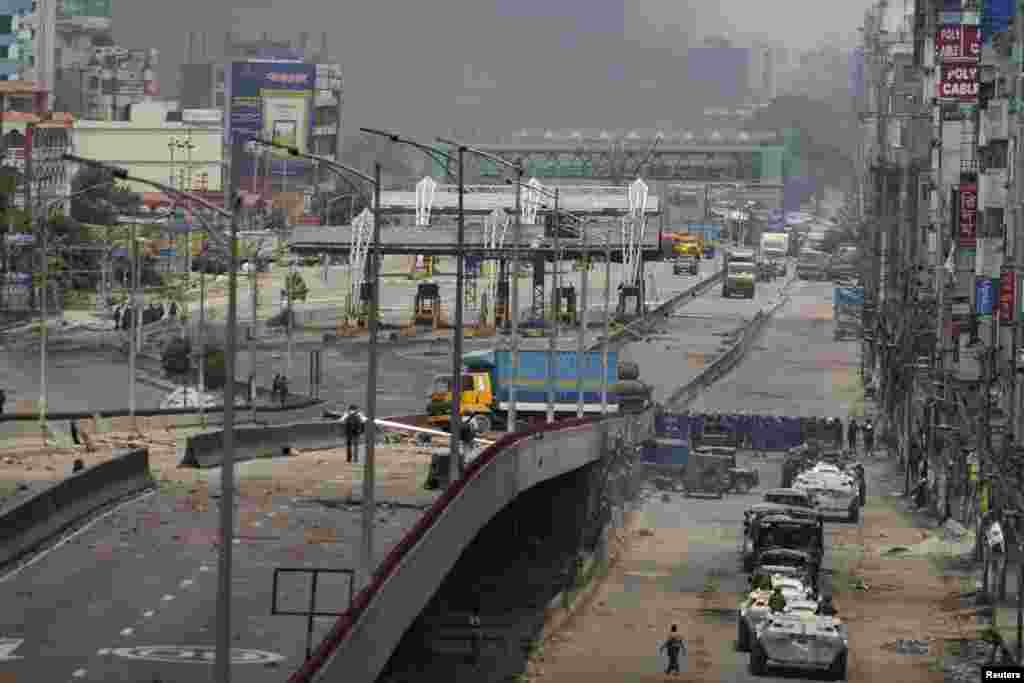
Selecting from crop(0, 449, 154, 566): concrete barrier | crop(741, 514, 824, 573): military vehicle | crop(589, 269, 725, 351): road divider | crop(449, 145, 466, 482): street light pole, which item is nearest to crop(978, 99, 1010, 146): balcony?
crop(741, 514, 824, 573): military vehicle

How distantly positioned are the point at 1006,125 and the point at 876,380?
42.9m

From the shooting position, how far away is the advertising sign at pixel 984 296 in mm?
86312

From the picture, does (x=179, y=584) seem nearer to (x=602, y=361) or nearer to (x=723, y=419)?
(x=602, y=361)

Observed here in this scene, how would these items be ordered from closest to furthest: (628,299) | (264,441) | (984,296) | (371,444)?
(371,444) → (264,441) → (984,296) → (628,299)

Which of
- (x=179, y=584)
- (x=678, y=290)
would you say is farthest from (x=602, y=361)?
(x=678, y=290)

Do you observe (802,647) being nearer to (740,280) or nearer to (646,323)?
(646,323)

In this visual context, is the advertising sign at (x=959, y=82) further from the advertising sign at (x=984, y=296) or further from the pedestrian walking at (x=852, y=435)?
the advertising sign at (x=984, y=296)

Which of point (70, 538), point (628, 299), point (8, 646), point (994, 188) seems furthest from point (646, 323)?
point (8, 646)

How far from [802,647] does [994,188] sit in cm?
4119

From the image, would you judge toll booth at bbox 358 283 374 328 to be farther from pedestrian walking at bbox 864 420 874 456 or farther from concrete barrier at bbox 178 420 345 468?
concrete barrier at bbox 178 420 345 468

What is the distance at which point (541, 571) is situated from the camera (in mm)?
69938

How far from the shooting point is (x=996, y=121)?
89.6 meters

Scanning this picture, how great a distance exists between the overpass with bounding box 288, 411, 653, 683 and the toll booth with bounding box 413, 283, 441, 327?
7227 cm

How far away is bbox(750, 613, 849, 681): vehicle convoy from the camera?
51.3 metres
